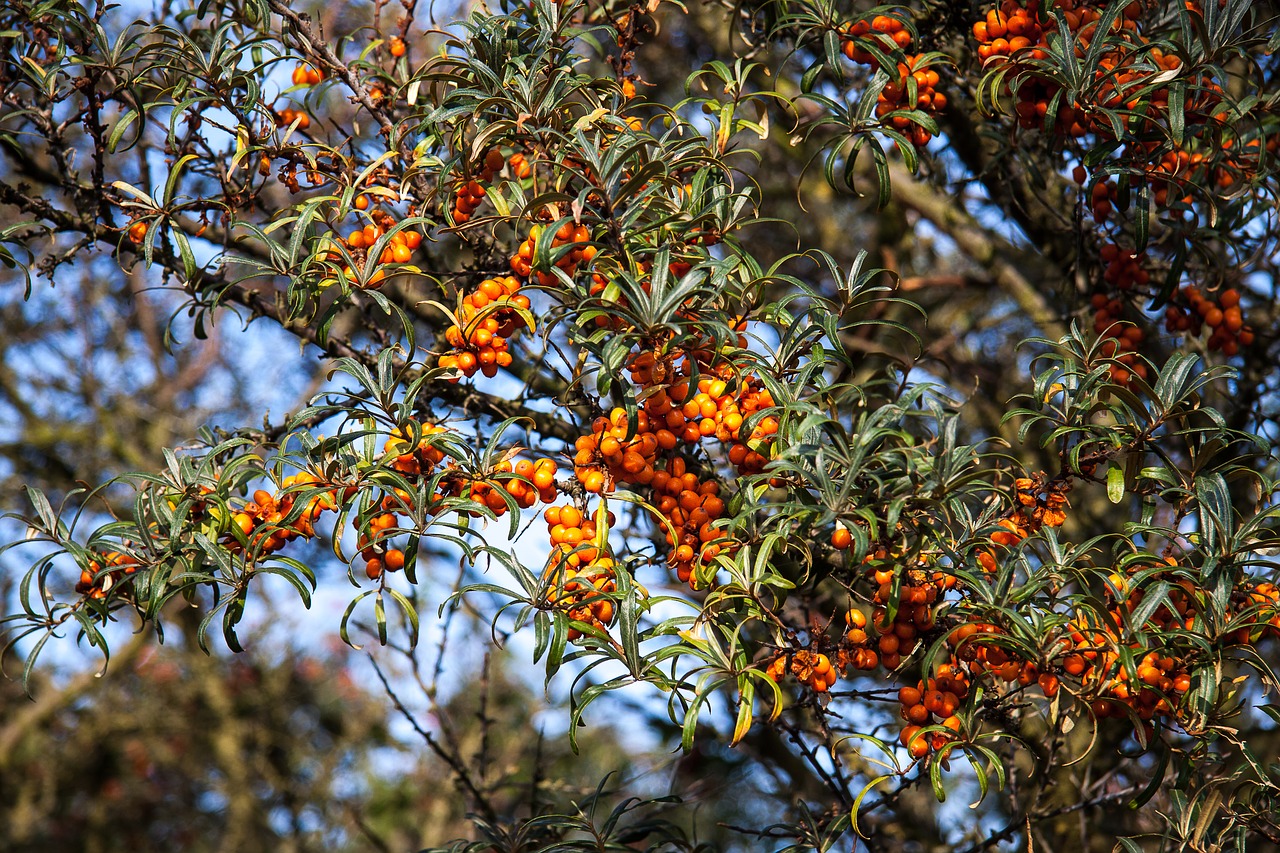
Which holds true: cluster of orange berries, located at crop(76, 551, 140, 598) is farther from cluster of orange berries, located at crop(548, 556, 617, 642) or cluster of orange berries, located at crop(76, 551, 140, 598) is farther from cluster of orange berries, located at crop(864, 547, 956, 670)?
cluster of orange berries, located at crop(864, 547, 956, 670)

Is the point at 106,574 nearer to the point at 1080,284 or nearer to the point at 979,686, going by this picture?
the point at 979,686

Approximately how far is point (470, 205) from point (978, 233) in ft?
9.50

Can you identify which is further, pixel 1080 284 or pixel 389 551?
pixel 1080 284

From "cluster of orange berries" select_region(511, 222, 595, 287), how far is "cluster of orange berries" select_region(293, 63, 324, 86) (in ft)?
2.92

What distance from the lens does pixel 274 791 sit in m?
6.50

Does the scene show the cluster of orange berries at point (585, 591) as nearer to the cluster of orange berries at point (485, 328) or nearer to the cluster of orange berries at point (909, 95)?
the cluster of orange berries at point (485, 328)

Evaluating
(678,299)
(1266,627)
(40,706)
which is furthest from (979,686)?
(40,706)

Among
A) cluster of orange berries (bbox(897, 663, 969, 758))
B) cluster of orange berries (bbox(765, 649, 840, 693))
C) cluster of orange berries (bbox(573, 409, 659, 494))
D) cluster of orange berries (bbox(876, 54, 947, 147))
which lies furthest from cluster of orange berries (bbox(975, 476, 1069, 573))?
cluster of orange berries (bbox(876, 54, 947, 147))

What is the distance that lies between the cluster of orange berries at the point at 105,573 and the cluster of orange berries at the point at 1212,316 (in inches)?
91.8

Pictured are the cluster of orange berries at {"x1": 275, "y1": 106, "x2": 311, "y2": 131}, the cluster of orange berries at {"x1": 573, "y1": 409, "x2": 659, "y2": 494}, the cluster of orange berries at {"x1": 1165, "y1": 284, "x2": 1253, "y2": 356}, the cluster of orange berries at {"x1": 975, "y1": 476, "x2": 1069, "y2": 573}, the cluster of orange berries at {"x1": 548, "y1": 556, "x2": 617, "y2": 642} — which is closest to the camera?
the cluster of orange berries at {"x1": 548, "y1": 556, "x2": 617, "y2": 642}

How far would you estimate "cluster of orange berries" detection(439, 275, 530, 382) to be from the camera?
1.59 metres

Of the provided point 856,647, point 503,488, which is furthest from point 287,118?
point 856,647

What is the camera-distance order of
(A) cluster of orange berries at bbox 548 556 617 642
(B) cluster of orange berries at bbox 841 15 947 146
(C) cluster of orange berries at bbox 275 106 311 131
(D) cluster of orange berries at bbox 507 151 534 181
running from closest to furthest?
(A) cluster of orange berries at bbox 548 556 617 642
(B) cluster of orange berries at bbox 841 15 947 146
(D) cluster of orange berries at bbox 507 151 534 181
(C) cluster of orange berries at bbox 275 106 311 131

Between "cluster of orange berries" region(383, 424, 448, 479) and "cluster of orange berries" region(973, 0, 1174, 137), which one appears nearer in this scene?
"cluster of orange berries" region(383, 424, 448, 479)
